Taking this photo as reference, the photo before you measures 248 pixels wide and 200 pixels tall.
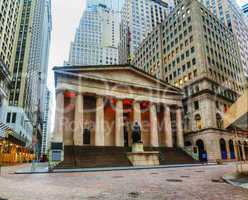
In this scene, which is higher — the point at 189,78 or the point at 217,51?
the point at 217,51

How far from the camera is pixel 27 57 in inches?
3408

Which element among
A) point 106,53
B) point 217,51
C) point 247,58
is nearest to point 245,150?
point 217,51

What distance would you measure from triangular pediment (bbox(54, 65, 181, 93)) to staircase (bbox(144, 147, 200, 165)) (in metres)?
12.8

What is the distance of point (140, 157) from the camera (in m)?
26.2

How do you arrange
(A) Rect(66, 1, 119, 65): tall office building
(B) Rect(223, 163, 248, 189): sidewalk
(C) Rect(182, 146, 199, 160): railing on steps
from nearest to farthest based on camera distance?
(B) Rect(223, 163, 248, 189): sidewalk < (C) Rect(182, 146, 199, 160): railing on steps < (A) Rect(66, 1, 119, 65): tall office building

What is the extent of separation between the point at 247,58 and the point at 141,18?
2208 inches

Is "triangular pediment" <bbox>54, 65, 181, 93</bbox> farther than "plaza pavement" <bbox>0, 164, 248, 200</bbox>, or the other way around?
"triangular pediment" <bbox>54, 65, 181, 93</bbox>

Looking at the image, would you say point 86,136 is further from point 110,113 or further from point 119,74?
point 119,74

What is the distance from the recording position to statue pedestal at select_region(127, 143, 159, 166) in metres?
25.9

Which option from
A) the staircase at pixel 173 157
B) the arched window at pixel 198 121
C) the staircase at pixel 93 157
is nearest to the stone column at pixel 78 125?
the staircase at pixel 93 157

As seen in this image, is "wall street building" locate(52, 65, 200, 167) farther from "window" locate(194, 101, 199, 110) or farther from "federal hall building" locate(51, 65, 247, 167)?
"window" locate(194, 101, 199, 110)

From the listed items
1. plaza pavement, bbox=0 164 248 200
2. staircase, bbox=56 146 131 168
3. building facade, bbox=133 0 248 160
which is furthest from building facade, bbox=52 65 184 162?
plaza pavement, bbox=0 164 248 200

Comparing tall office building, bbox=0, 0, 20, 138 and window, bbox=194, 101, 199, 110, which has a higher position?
tall office building, bbox=0, 0, 20, 138

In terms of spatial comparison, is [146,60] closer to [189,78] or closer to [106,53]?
[189,78]
